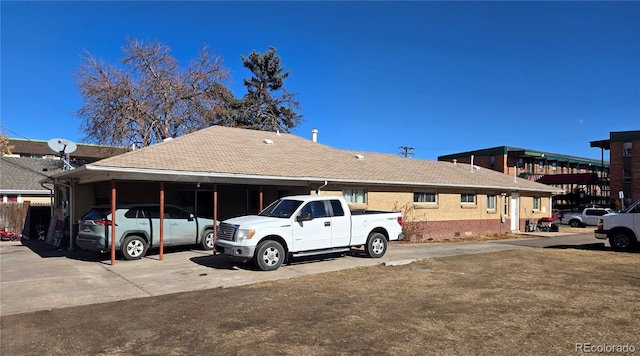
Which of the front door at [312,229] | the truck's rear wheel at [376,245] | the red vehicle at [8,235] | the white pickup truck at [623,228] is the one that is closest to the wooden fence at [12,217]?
the red vehicle at [8,235]

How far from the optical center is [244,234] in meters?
10.4

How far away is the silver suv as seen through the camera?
39.0 feet

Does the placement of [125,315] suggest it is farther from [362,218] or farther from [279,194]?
[279,194]

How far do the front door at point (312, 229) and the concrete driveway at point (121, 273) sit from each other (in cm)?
59

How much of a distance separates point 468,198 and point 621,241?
760cm

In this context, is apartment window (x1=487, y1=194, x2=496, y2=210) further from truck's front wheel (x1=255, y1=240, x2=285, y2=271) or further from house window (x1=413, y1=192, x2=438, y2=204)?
truck's front wheel (x1=255, y1=240, x2=285, y2=271)

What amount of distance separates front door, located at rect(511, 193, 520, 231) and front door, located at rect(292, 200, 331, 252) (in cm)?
1744

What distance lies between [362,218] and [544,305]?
19.3 feet

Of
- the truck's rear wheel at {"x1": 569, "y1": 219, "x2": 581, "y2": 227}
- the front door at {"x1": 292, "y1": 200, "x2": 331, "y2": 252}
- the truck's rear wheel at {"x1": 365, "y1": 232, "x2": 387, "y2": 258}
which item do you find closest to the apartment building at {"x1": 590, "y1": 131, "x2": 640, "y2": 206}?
the truck's rear wheel at {"x1": 569, "y1": 219, "x2": 581, "y2": 227}

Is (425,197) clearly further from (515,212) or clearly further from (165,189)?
(165,189)

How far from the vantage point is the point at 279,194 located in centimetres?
1755

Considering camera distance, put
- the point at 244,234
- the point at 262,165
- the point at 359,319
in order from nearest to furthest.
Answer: the point at 359,319
the point at 244,234
the point at 262,165

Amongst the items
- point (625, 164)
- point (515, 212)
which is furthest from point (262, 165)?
point (625, 164)

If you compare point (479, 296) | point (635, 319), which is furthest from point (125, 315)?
point (635, 319)
